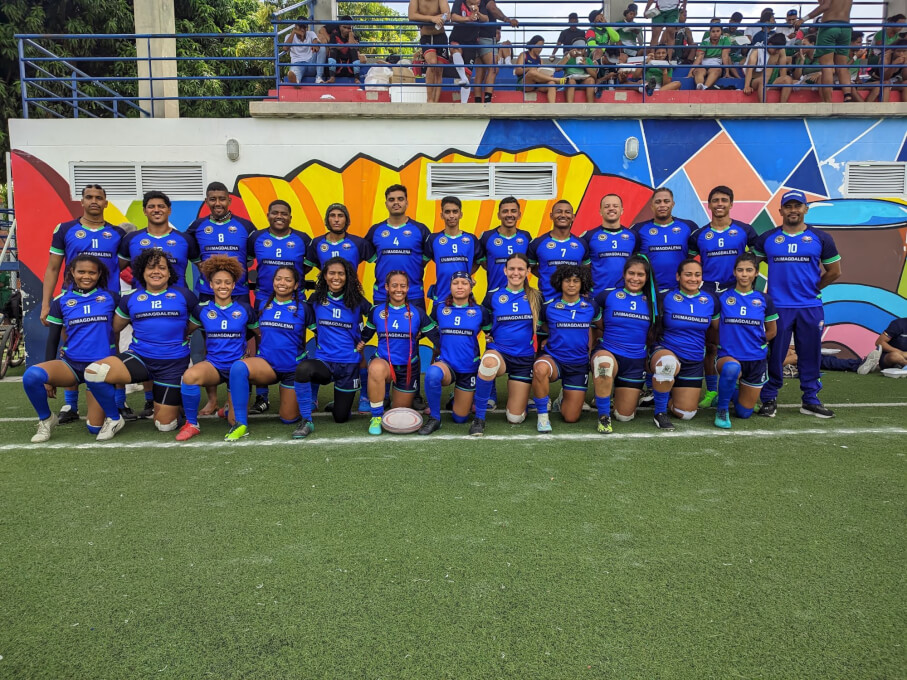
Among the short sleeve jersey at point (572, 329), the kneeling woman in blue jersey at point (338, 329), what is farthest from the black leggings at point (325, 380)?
the short sleeve jersey at point (572, 329)

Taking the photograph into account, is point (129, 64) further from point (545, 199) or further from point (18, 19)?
point (545, 199)

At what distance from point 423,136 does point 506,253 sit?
266cm

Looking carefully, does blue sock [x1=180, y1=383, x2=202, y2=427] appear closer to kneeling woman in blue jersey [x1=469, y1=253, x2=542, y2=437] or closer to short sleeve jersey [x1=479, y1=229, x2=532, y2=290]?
kneeling woman in blue jersey [x1=469, y1=253, x2=542, y2=437]

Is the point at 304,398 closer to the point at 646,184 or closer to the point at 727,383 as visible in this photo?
the point at 727,383

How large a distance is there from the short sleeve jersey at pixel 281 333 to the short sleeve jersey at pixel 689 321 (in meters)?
3.50

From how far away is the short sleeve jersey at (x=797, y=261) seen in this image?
5992 millimetres

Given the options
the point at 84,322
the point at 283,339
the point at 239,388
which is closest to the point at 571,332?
the point at 283,339

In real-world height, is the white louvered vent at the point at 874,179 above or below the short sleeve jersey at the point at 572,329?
above

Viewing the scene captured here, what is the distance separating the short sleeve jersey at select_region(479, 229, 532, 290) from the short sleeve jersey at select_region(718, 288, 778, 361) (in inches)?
82.4

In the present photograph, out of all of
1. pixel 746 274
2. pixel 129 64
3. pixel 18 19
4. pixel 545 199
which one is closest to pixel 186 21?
pixel 129 64

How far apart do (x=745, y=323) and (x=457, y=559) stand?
405 centimetres

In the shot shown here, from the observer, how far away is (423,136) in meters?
8.17

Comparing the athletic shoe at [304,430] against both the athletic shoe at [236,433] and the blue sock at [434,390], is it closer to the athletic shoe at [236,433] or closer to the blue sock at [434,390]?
the athletic shoe at [236,433]

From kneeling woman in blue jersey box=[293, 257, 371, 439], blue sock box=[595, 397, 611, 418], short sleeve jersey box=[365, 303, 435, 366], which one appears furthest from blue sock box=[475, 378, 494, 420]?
kneeling woman in blue jersey box=[293, 257, 371, 439]
